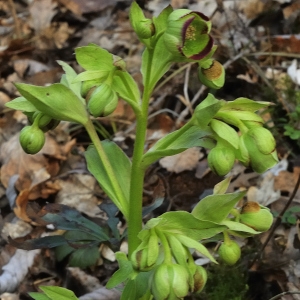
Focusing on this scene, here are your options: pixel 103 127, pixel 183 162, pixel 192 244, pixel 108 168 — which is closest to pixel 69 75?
pixel 108 168

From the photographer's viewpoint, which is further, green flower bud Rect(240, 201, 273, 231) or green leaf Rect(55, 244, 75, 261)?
green leaf Rect(55, 244, 75, 261)

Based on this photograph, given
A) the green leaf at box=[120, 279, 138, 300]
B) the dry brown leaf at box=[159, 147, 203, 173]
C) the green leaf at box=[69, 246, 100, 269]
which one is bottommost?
the dry brown leaf at box=[159, 147, 203, 173]

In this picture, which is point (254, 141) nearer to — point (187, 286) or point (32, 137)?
point (187, 286)

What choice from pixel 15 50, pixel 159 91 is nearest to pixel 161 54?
pixel 159 91

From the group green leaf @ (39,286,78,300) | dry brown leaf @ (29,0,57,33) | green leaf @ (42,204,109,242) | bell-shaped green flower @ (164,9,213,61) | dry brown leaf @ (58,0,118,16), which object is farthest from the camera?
dry brown leaf @ (58,0,118,16)

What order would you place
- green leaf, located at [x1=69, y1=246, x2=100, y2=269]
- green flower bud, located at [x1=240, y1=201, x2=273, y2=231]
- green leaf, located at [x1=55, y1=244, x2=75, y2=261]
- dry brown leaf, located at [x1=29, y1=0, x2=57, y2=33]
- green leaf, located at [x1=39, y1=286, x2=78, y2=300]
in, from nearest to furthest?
green flower bud, located at [x1=240, y1=201, x2=273, y2=231] → green leaf, located at [x1=39, y1=286, x2=78, y2=300] → green leaf, located at [x1=69, y1=246, x2=100, y2=269] → green leaf, located at [x1=55, y1=244, x2=75, y2=261] → dry brown leaf, located at [x1=29, y1=0, x2=57, y2=33]

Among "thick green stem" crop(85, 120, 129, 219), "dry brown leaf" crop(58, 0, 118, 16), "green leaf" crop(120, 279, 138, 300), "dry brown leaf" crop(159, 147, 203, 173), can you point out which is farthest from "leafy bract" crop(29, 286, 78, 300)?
"dry brown leaf" crop(58, 0, 118, 16)

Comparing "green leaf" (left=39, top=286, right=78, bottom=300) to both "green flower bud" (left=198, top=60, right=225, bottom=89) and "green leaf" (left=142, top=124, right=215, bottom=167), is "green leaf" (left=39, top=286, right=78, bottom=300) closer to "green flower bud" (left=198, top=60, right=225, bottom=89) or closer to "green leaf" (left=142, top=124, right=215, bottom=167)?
"green leaf" (left=142, top=124, right=215, bottom=167)
